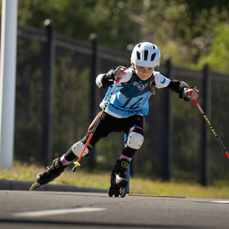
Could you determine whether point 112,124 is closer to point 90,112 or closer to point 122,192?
point 122,192

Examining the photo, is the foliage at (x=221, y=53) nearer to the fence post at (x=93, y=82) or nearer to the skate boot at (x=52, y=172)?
the fence post at (x=93, y=82)

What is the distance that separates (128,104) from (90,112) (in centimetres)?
533

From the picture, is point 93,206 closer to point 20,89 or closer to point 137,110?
point 137,110

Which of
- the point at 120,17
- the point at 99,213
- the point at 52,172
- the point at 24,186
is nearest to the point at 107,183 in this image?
the point at 24,186

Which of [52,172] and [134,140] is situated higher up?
[134,140]

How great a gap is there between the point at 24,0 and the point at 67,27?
2.30 meters

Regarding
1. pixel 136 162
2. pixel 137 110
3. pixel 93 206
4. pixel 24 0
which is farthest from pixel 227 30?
pixel 93 206

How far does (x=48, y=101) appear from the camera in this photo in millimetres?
11727

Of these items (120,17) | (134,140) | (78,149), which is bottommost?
(78,149)

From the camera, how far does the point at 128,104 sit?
758 cm

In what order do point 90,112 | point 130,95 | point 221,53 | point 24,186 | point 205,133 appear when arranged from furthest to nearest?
1. point 221,53
2. point 205,133
3. point 90,112
4. point 24,186
5. point 130,95

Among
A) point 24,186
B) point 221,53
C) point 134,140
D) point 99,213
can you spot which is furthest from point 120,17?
point 99,213

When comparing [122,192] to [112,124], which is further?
[112,124]

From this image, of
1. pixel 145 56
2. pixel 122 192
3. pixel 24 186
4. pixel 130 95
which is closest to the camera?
pixel 122 192
